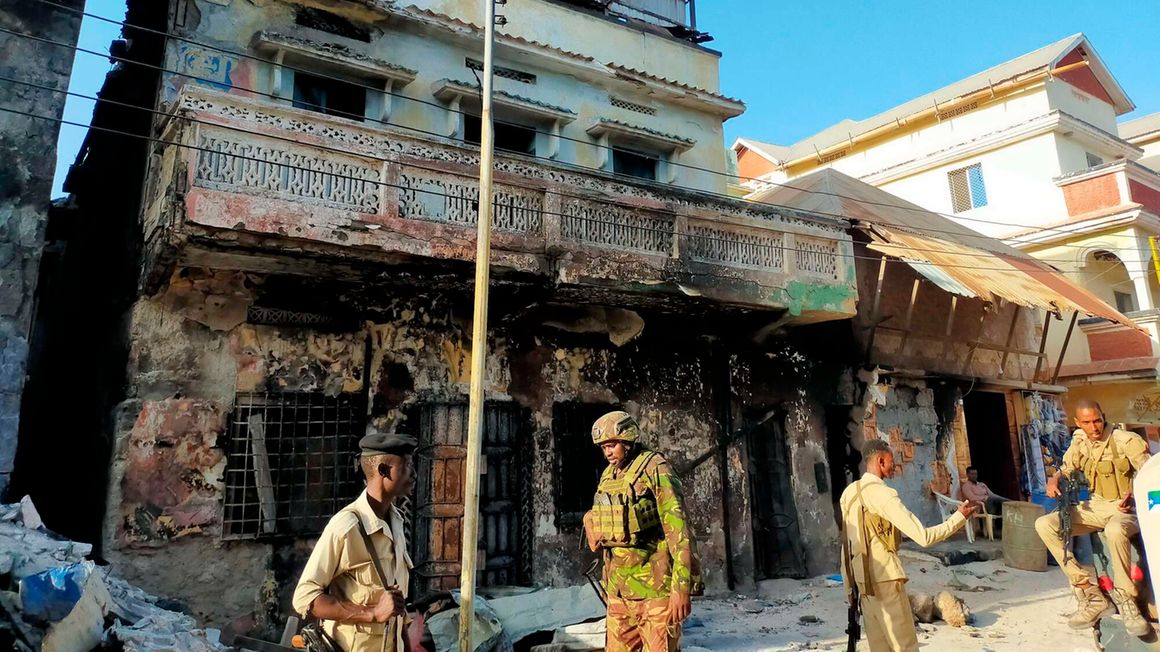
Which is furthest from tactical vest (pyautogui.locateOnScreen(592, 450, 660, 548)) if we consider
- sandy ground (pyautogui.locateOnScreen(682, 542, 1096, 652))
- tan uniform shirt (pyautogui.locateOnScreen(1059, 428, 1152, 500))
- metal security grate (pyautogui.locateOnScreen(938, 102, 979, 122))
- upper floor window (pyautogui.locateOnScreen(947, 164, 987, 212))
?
metal security grate (pyautogui.locateOnScreen(938, 102, 979, 122))

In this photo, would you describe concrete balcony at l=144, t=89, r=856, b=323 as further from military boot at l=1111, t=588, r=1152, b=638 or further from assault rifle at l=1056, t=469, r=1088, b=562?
military boot at l=1111, t=588, r=1152, b=638

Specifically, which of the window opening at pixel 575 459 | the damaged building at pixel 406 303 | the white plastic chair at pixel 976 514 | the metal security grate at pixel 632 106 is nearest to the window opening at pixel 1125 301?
the white plastic chair at pixel 976 514

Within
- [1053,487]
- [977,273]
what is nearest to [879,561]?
[1053,487]

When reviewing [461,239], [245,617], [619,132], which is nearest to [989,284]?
[619,132]

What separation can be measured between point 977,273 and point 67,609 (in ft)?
36.7

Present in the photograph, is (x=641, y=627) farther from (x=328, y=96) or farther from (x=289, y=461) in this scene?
(x=328, y=96)

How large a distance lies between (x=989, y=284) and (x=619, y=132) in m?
5.86

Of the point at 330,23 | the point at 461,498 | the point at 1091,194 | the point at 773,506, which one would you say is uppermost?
the point at 1091,194

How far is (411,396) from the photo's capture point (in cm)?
832

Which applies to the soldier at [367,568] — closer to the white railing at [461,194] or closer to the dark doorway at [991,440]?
the white railing at [461,194]

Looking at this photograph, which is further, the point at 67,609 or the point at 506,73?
the point at 506,73

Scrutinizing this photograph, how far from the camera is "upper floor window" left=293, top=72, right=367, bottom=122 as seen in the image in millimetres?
8844

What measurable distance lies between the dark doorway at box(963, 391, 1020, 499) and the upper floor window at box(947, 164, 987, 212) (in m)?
7.59

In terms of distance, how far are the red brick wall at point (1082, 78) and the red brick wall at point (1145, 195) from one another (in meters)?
4.51
